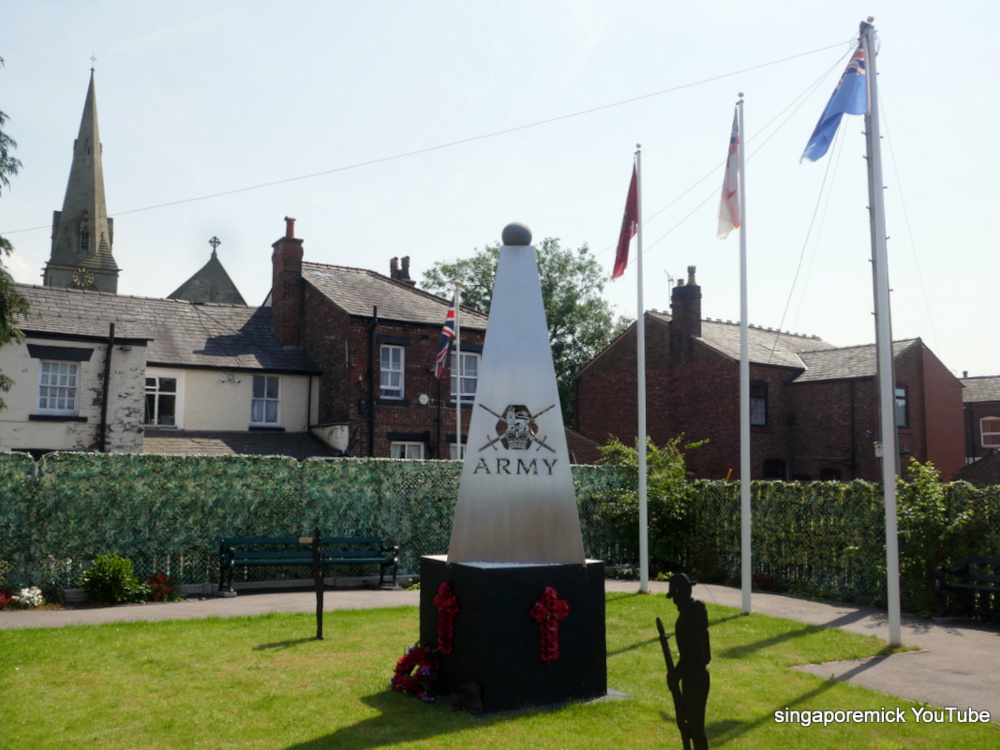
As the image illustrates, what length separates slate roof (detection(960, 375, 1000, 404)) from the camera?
4377cm

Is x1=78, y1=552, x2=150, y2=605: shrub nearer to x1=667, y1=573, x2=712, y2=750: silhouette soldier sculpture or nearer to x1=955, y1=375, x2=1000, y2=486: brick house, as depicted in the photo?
x1=667, y1=573, x2=712, y2=750: silhouette soldier sculpture

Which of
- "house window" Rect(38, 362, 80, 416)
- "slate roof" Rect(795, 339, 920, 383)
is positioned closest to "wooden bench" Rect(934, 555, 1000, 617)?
"slate roof" Rect(795, 339, 920, 383)

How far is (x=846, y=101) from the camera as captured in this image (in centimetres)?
1150

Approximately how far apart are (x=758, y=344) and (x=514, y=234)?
94.0ft

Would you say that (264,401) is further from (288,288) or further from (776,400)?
(776,400)

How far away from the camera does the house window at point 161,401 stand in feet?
84.8

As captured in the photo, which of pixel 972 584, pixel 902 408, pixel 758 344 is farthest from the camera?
pixel 758 344

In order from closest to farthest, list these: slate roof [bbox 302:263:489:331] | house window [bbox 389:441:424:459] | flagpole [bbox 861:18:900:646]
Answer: flagpole [bbox 861:18:900:646], house window [bbox 389:441:424:459], slate roof [bbox 302:263:489:331]

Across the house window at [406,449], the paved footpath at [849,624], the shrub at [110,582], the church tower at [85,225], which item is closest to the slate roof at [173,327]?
the house window at [406,449]

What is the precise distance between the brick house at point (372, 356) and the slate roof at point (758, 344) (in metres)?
9.90

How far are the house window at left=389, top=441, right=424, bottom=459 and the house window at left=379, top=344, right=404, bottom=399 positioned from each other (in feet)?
5.19

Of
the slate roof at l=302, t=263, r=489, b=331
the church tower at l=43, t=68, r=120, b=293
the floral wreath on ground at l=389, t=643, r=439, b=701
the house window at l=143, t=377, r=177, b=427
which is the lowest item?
the floral wreath on ground at l=389, t=643, r=439, b=701

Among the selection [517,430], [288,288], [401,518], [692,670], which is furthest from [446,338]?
[692,670]

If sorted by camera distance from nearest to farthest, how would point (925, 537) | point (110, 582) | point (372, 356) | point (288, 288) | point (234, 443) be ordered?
point (925, 537) → point (110, 582) → point (234, 443) → point (372, 356) → point (288, 288)
